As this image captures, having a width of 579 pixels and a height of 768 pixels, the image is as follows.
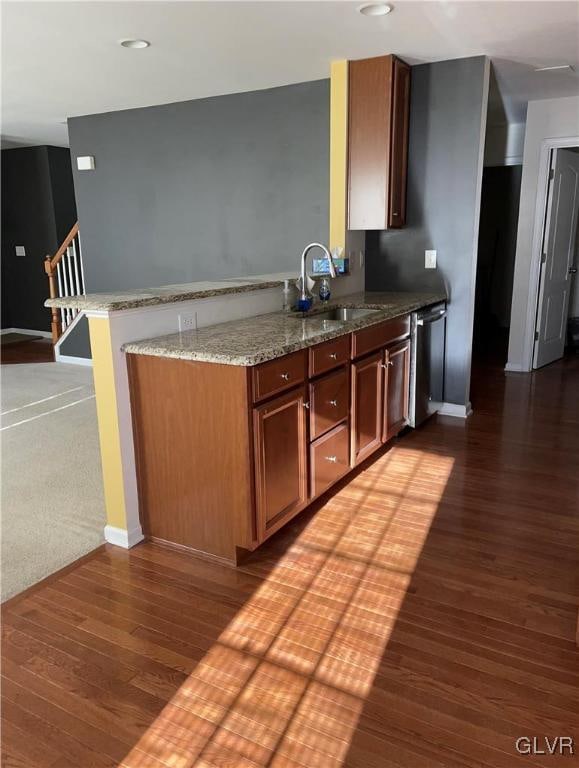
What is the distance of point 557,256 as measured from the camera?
5.85 metres

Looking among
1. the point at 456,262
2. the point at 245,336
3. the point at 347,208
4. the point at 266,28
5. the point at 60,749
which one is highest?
the point at 266,28

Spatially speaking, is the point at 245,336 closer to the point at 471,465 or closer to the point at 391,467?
the point at 391,467

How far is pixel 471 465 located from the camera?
3.55 m

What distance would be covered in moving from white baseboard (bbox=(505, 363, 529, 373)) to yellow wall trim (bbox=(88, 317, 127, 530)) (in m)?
4.31

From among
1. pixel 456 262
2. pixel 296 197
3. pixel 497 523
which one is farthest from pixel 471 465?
pixel 296 197

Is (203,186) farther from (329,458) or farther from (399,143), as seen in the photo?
(329,458)

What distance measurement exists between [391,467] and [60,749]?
7.63ft

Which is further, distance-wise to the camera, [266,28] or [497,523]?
[266,28]

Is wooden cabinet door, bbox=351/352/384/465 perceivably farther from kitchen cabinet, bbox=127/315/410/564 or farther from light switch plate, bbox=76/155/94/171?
light switch plate, bbox=76/155/94/171

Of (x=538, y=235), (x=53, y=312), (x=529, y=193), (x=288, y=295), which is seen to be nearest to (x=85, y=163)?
(x=53, y=312)

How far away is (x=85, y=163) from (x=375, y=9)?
3.49m

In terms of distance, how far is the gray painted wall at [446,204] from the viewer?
12.8 ft

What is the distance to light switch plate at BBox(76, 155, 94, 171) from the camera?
5.46 metres

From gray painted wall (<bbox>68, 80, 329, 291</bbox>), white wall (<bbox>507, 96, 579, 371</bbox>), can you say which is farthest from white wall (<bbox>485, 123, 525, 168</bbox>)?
gray painted wall (<bbox>68, 80, 329, 291</bbox>)
